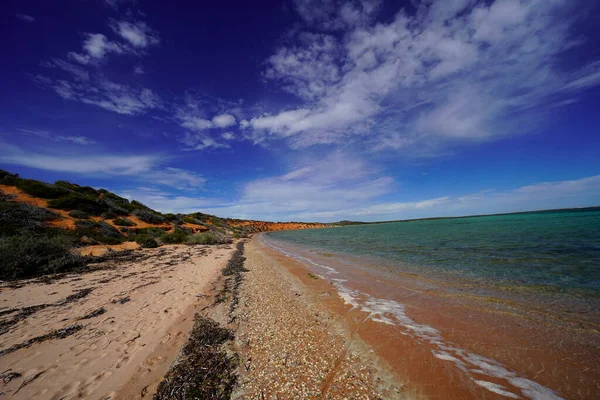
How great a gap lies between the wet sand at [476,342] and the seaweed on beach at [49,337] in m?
7.58

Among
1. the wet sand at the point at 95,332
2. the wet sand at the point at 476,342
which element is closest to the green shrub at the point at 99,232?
the wet sand at the point at 95,332

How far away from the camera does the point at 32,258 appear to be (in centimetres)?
1109

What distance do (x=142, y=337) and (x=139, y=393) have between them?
2.13 m

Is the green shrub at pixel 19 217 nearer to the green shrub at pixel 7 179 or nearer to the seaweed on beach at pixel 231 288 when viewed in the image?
the green shrub at pixel 7 179

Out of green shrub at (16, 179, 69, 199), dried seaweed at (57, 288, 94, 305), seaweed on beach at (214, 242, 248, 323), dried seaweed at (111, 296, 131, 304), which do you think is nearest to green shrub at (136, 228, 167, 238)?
green shrub at (16, 179, 69, 199)

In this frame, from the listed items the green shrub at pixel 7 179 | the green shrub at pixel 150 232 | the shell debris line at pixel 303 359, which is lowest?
the shell debris line at pixel 303 359

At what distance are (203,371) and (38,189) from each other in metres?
33.0

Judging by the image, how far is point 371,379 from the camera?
4398mm

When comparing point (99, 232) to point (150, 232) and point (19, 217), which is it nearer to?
point (19, 217)

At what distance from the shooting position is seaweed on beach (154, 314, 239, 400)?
4012 mm

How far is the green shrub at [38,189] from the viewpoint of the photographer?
2368 centimetres

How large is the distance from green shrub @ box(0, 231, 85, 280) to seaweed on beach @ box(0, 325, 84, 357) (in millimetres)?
8316

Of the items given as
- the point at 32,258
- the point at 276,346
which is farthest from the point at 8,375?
the point at 32,258

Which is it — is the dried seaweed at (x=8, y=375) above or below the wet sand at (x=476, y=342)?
above
